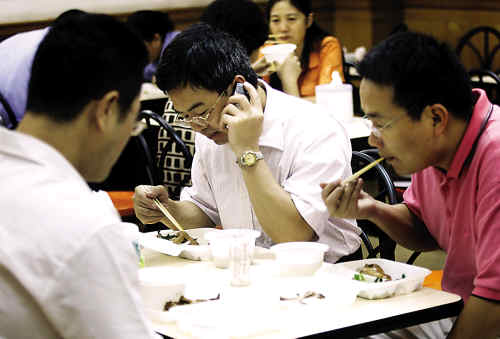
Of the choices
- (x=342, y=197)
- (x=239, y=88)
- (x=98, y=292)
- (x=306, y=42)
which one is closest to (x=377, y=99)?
(x=342, y=197)

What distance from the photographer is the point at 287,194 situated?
8.01 ft

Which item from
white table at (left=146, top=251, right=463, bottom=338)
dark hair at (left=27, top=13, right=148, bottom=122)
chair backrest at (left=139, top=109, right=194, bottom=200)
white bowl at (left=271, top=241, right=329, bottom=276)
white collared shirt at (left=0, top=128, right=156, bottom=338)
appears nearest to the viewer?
white collared shirt at (left=0, top=128, right=156, bottom=338)

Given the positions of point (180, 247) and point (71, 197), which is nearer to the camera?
point (71, 197)

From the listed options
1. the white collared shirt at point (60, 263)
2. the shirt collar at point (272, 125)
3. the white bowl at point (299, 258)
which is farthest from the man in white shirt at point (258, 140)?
the white collared shirt at point (60, 263)

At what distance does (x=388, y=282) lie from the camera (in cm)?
199

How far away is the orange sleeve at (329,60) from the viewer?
518 cm

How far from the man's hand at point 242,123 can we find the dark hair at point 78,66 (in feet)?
2.98

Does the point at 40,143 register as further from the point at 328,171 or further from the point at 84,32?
the point at 328,171

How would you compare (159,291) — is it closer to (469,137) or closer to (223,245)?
(223,245)

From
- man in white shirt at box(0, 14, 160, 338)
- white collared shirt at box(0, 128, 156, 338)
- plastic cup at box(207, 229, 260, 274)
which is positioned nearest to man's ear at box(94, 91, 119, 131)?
man in white shirt at box(0, 14, 160, 338)

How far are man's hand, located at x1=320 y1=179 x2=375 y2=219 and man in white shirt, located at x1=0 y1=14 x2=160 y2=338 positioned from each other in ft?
2.52

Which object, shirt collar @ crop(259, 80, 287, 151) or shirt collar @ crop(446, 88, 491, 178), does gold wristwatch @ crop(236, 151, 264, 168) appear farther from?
shirt collar @ crop(446, 88, 491, 178)

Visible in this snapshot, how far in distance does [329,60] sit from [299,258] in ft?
10.7

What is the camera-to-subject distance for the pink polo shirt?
75.2 inches
